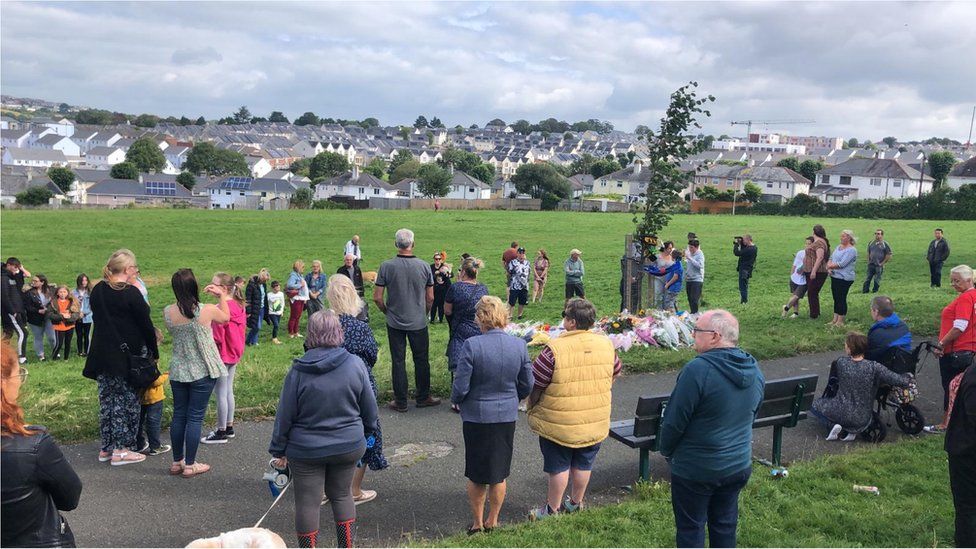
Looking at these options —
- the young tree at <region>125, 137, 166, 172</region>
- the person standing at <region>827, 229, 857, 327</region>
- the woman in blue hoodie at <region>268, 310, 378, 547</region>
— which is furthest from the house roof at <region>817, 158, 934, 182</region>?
A: the young tree at <region>125, 137, 166, 172</region>

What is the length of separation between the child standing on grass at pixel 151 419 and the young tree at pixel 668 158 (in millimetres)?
7989

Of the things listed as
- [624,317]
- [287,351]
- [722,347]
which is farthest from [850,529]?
[287,351]

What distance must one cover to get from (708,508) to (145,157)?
127686 mm

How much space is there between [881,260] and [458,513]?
1738 cm

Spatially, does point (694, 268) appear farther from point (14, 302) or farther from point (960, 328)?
point (14, 302)

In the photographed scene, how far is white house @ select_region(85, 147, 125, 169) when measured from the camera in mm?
155500

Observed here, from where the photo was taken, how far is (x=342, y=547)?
198 inches

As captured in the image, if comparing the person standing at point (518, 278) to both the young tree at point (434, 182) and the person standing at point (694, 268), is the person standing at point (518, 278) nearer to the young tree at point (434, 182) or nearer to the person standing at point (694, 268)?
the person standing at point (694, 268)

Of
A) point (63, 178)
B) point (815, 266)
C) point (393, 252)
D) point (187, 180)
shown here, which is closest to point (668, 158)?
point (815, 266)

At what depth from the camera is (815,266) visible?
43.3ft

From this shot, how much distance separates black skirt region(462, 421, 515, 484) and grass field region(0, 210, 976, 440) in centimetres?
345

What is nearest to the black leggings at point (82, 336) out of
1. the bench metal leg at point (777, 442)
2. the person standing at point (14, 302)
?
the person standing at point (14, 302)

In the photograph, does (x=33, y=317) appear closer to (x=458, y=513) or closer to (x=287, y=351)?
(x=287, y=351)

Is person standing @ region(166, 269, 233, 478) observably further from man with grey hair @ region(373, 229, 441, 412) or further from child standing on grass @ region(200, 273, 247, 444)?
man with grey hair @ region(373, 229, 441, 412)
